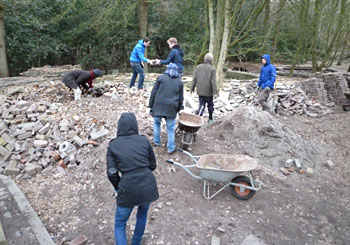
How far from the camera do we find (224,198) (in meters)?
4.09

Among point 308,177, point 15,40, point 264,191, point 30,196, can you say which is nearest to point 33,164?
point 30,196

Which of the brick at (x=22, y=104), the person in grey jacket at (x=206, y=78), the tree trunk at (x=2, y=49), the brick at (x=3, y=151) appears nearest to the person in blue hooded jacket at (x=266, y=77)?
the person in grey jacket at (x=206, y=78)

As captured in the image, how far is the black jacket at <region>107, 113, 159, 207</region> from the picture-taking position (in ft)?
8.78

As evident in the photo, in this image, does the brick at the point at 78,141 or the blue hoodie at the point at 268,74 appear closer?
the brick at the point at 78,141

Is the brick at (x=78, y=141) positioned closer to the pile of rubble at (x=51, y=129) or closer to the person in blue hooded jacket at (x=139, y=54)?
the pile of rubble at (x=51, y=129)

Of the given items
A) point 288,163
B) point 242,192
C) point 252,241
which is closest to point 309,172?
point 288,163

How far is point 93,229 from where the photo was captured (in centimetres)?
355

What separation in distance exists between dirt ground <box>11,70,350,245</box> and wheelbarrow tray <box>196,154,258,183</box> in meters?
0.40

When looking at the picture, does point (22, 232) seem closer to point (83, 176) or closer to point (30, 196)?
point (30, 196)

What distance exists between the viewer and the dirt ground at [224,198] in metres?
3.46

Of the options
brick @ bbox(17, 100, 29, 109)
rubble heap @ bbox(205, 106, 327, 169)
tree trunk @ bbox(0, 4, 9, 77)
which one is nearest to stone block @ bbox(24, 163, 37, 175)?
brick @ bbox(17, 100, 29, 109)

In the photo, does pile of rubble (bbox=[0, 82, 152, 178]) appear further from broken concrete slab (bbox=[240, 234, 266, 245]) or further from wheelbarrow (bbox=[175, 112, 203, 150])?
broken concrete slab (bbox=[240, 234, 266, 245])

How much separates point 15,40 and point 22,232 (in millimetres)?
11185

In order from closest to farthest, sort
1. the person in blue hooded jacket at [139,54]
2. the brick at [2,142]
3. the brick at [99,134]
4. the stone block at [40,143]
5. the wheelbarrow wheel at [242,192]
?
1. the wheelbarrow wheel at [242,192]
2. the brick at [99,134]
3. the stone block at [40,143]
4. the brick at [2,142]
5. the person in blue hooded jacket at [139,54]
